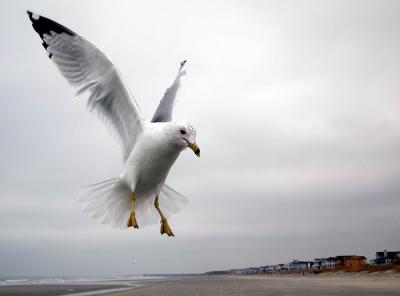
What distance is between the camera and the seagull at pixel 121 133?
548 centimetres

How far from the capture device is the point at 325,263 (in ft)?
324

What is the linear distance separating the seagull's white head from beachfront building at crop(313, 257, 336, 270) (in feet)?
301

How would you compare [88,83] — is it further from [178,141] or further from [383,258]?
[383,258]

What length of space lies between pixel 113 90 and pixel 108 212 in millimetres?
1754

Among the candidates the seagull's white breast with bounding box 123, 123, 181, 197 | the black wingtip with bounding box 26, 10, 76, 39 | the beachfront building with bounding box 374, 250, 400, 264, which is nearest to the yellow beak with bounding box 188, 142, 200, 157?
the seagull's white breast with bounding box 123, 123, 181, 197

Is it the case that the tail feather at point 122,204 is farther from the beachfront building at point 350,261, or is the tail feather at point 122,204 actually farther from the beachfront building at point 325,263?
the beachfront building at point 325,263

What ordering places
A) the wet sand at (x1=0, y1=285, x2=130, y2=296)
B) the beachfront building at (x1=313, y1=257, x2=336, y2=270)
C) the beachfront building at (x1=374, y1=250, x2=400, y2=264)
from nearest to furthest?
the wet sand at (x1=0, y1=285, x2=130, y2=296) → the beachfront building at (x1=374, y1=250, x2=400, y2=264) → the beachfront building at (x1=313, y1=257, x2=336, y2=270)

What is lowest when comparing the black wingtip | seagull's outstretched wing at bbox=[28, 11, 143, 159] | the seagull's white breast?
the seagull's white breast

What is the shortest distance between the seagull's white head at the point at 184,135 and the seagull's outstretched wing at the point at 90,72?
1101 millimetres

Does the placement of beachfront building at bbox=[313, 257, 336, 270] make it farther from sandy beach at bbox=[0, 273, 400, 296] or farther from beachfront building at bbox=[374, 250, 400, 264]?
sandy beach at bbox=[0, 273, 400, 296]

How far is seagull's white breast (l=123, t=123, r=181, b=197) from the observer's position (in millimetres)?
5387

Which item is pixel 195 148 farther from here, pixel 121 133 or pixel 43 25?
pixel 43 25

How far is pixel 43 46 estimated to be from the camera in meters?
6.36

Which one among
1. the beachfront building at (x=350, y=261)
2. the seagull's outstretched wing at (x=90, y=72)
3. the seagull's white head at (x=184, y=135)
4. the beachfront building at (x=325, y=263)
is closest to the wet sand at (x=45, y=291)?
the seagull's outstretched wing at (x=90, y=72)
